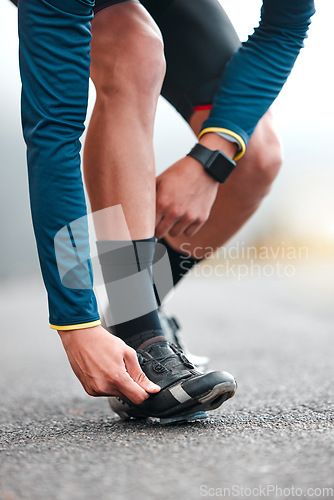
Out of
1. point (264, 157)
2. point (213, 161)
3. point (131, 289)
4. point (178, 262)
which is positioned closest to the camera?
point (131, 289)

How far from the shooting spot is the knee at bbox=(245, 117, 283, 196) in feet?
4.42

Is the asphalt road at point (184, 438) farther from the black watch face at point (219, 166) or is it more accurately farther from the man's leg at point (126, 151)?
the black watch face at point (219, 166)

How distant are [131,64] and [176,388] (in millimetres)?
641

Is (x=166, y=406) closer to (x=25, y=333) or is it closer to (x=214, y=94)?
(x=214, y=94)

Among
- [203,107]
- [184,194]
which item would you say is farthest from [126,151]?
[203,107]

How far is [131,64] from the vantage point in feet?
3.67

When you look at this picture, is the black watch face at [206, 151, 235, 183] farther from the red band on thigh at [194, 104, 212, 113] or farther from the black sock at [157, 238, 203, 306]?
the black sock at [157, 238, 203, 306]

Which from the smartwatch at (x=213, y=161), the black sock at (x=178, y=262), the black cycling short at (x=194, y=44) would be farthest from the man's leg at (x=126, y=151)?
the black sock at (x=178, y=262)

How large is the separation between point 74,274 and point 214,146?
0.47 metres

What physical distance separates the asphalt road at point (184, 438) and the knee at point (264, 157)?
0.53 meters

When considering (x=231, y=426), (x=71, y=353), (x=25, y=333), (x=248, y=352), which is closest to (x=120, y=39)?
(x=71, y=353)

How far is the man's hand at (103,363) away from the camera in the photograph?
0.88m

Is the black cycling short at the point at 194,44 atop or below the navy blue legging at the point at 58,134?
atop

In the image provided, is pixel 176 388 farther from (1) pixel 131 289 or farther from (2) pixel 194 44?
(2) pixel 194 44
